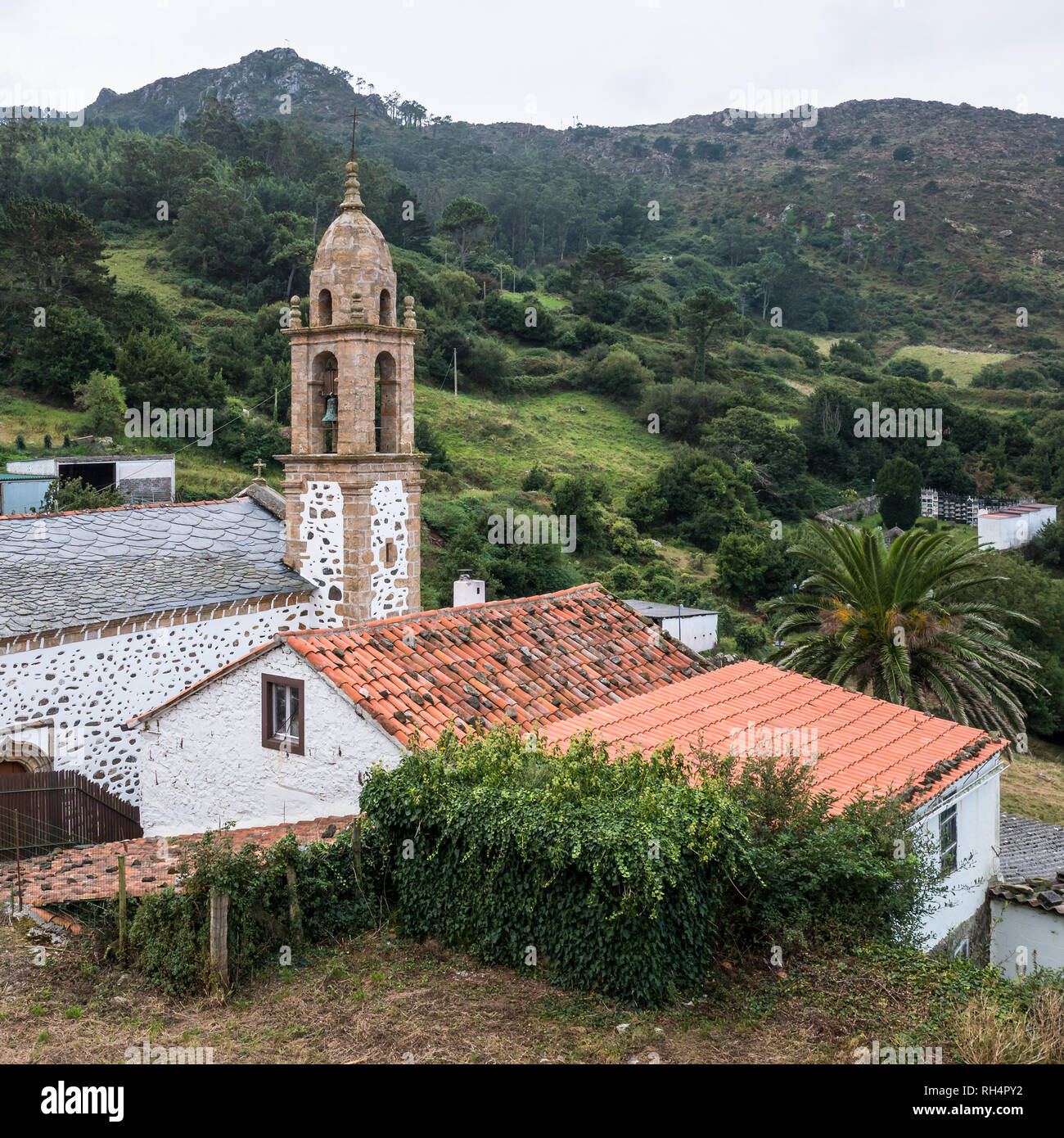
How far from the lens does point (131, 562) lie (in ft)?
48.1

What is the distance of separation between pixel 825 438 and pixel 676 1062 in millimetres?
55731

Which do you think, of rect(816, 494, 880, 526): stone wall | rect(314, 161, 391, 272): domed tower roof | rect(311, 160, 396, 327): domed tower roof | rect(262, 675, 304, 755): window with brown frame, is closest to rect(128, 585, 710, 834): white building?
rect(262, 675, 304, 755): window with brown frame

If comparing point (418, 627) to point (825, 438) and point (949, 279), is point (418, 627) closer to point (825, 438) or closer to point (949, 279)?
point (825, 438)

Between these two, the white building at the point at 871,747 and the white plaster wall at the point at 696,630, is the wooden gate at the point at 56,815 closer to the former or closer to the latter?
the white building at the point at 871,747

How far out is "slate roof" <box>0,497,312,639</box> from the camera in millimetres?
13203

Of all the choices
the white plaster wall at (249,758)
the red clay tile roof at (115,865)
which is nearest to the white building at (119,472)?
the white plaster wall at (249,758)

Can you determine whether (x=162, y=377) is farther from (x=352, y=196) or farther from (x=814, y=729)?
(x=814, y=729)

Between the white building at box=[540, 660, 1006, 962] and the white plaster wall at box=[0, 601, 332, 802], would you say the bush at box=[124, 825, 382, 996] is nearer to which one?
the white building at box=[540, 660, 1006, 962]

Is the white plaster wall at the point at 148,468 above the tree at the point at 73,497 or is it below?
above

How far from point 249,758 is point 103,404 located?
30.2 meters

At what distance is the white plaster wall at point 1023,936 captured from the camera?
1126 centimetres

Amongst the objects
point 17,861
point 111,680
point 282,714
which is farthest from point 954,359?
point 17,861

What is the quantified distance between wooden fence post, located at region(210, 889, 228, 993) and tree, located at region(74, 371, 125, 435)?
33.2 meters

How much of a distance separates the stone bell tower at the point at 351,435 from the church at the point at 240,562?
0.08 feet
